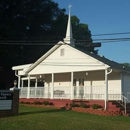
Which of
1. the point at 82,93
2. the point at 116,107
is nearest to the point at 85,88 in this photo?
the point at 82,93

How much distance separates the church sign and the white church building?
23.4 ft

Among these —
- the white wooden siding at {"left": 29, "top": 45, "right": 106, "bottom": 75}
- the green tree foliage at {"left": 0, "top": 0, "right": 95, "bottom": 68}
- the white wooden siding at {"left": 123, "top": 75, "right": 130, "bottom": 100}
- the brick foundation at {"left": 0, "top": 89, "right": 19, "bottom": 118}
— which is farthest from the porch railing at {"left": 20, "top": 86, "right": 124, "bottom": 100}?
the green tree foliage at {"left": 0, "top": 0, "right": 95, "bottom": 68}

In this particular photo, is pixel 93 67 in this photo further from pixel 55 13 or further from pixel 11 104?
pixel 55 13

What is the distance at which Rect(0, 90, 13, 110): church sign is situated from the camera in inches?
566

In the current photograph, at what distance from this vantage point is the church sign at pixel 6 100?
1439 cm

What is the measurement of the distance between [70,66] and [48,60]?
3.17 metres

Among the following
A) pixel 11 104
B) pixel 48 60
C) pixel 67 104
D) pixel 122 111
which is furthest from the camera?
pixel 48 60

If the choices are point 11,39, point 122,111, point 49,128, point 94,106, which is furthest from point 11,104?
point 11,39

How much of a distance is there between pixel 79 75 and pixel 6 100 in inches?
417

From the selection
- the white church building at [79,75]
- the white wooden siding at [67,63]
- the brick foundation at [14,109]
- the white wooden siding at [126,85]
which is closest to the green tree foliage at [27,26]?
the white church building at [79,75]

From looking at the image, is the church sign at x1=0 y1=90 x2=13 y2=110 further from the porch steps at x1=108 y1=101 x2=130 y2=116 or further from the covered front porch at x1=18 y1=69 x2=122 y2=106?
the porch steps at x1=108 y1=101 x2=130 y2=116

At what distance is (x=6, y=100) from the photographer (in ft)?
48.1

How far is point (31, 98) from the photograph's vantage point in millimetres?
24250

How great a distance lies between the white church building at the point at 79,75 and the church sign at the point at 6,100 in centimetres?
712
